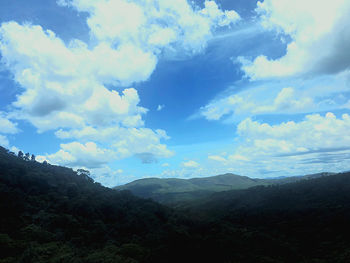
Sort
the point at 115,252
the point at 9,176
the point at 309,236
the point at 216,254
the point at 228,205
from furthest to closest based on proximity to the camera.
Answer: the point at 228,205 < the point at 9,176 < the point at 309,236 < the point at 216,254 < the point at 115,252

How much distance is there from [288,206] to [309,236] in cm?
4264

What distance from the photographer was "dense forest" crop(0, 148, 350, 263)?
153 feet

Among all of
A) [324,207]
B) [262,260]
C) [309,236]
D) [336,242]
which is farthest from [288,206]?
[262,260]

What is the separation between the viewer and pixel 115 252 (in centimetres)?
4734

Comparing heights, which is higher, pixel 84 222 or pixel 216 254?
pixel 84 222

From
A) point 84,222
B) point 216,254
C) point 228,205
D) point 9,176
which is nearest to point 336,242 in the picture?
point 216,254

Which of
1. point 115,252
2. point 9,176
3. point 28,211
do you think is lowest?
point 115,252

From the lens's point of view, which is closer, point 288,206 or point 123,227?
point 123,227

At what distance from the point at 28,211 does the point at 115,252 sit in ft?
109

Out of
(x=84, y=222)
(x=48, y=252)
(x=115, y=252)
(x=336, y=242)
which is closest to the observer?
(x=48, y=252)

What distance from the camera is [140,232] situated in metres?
71.0

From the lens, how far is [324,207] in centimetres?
9606

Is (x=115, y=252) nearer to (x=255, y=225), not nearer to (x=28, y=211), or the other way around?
(x=28, y=211)

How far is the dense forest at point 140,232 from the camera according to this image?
46719 millimetres
